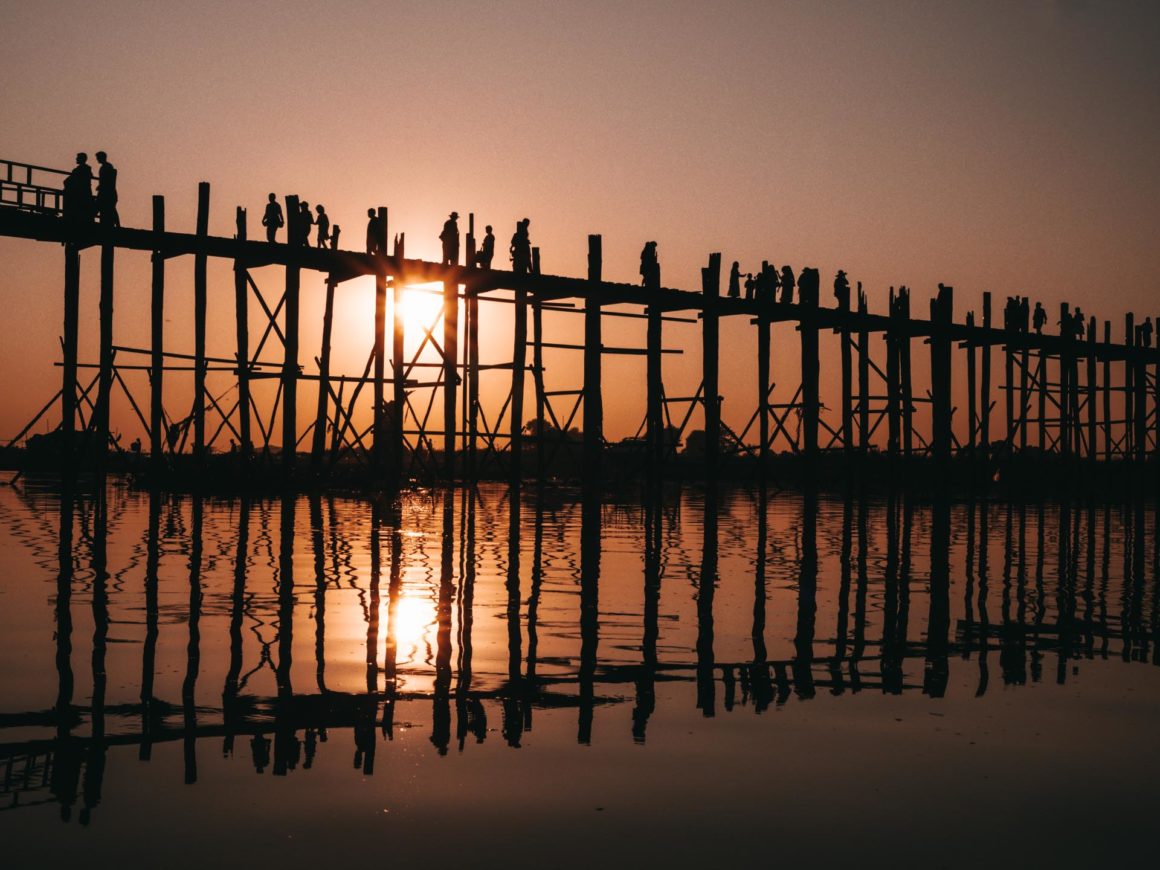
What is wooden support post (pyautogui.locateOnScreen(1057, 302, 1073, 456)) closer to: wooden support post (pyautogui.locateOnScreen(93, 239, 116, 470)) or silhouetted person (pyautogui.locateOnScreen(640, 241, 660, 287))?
silhouetted person (pyautogui.locateOnScreen(640, 241, 660, 287))

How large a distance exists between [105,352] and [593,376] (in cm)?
806

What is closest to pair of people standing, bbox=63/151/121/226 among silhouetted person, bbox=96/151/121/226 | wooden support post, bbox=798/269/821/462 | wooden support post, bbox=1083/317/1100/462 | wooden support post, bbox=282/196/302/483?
silhouetted person, bbox=96/151/121/226

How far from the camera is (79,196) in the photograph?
17.7 m

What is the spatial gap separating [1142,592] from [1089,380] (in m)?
23.1

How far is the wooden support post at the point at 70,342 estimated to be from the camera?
17.4 metres

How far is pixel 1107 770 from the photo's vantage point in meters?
5.17

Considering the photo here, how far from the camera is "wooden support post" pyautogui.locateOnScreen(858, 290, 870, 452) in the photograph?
88.7 feet

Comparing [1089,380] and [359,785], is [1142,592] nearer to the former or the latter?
[359,785]

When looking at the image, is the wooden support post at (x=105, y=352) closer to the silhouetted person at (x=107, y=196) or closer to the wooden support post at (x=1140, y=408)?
the silhouetted person at (x=107, y=196)

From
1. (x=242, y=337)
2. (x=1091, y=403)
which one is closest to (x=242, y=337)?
(x=242, y=337)

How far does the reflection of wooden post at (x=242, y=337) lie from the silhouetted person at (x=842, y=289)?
1231 centimetres

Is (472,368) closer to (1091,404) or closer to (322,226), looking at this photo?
(322,226)

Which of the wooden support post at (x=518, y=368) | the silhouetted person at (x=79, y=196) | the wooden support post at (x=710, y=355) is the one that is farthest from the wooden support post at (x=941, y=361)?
the silhouetted person at (x=79, y=196)

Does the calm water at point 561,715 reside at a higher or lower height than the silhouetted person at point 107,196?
lower
